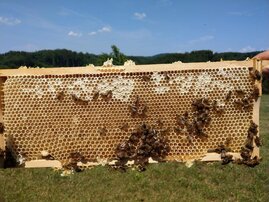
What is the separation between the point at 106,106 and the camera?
5.71 metres

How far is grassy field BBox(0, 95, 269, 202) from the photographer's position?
1194 cm

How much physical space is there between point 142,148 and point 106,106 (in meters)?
0.76

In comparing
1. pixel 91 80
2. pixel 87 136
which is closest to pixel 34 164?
pixel 87 136

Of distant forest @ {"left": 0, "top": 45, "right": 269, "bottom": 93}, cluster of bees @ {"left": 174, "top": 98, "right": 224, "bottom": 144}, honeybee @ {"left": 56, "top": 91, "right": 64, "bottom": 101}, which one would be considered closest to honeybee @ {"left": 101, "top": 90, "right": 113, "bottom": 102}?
honeybee @ {"left": 56, "top": 91, "right": 64, "bottom": 101}

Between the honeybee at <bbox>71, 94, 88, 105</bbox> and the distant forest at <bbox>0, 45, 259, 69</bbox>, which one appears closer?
the honeybee at <bbox>71, 94, 88, 105</bbox>

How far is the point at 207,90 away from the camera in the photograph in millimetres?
5723

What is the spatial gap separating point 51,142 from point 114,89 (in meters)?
1.16

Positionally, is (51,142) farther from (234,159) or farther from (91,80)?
(234,159)

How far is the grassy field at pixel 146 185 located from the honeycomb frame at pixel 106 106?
619 cm

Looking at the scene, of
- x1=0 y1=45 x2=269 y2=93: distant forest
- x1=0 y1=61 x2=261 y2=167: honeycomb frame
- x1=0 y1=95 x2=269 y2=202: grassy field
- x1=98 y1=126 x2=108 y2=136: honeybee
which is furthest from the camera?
x1=0 y1=45 x2=269 y2=93: distant forest

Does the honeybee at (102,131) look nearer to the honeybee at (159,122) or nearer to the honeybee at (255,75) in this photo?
the honeybee at (159,122)

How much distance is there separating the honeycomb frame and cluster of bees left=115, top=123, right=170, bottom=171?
0.35ft

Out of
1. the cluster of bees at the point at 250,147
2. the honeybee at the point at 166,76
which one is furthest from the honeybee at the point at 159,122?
the cluster of bees at the point at 250,147

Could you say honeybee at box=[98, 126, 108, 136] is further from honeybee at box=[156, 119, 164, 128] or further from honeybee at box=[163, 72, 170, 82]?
honeybee at box=[163, 72, 170, 82]
